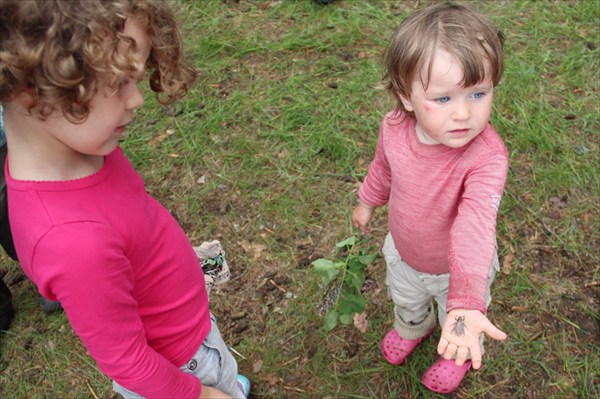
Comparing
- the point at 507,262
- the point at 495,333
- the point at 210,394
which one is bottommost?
the point at 507,262

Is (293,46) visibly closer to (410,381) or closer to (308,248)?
(308,248)

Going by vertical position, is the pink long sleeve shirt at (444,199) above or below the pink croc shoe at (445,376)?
above

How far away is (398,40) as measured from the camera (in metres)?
1.64

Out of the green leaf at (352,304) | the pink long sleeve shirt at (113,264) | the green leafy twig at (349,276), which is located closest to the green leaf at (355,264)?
the green leafy twig at (349,276)

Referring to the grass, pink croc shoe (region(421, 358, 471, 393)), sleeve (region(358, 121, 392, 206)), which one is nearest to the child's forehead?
sleeve (region(358, 121, 392, 206))

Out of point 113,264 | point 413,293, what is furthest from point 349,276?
point 113,264

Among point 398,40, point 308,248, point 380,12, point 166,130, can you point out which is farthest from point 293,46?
point 398,40

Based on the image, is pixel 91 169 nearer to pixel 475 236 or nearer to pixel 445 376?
pixel 475 236

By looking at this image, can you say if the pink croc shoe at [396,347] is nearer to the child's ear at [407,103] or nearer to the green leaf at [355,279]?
the green leaf at [355,279]

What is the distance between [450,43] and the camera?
1.51 metres

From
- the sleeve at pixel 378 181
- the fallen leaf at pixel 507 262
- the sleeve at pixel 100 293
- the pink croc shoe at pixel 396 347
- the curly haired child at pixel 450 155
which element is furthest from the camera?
the fallen leaf at pixel 507 262

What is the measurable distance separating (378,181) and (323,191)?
116cm

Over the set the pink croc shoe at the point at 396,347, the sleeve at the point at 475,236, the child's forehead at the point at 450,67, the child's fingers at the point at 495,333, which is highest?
the child's forehead at the point at 450,67

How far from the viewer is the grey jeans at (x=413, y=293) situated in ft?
6.59
